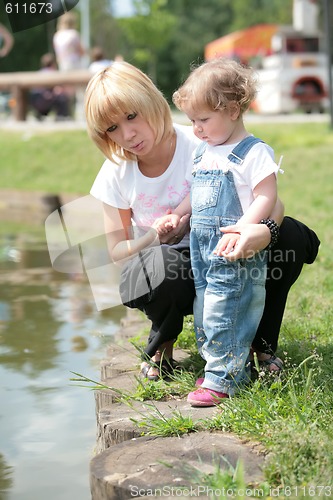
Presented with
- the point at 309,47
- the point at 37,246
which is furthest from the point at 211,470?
the point at 309,47

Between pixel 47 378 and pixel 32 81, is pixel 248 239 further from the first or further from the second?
pixel 32 81

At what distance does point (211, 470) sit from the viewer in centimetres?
232

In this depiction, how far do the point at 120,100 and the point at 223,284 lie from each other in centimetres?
78

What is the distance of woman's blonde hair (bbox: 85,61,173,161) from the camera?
3168 mm

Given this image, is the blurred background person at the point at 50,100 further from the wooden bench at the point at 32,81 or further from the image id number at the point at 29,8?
the image id number at the point at 29,8

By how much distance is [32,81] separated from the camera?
13102 millimetres

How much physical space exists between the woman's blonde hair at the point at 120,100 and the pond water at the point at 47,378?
1.08 meters

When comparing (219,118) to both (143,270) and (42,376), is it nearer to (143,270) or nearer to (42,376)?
(143,270)

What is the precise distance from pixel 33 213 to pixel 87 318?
14.4ft

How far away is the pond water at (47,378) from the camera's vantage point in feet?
9.48
